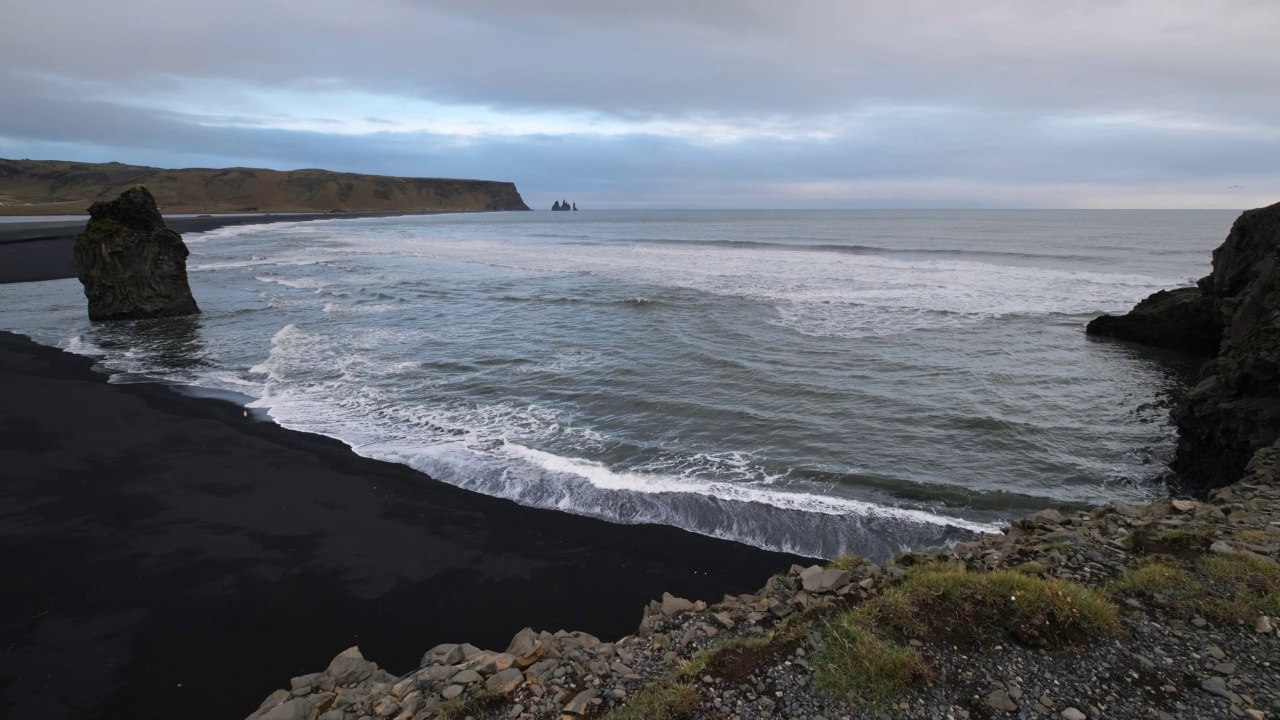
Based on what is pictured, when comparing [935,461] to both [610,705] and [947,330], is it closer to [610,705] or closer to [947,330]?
[610,705]

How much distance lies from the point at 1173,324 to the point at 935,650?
23.0 meters

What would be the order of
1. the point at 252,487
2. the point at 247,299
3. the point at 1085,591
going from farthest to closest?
the point at 247,299 < the point at 252,487 < the point at 1085,591

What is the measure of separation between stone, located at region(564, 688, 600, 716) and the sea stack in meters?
25.8

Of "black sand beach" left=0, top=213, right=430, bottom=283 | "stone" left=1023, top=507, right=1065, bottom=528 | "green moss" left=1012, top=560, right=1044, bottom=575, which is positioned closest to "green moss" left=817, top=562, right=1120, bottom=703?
"green moss" left=1012, top=560, right=1044, bottom=575

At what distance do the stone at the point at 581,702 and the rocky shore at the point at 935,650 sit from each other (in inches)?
0.5

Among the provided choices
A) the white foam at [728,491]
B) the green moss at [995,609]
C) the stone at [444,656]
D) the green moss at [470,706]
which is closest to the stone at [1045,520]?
Result: the white foam at [728,491]

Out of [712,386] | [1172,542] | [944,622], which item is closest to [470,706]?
[944,622]

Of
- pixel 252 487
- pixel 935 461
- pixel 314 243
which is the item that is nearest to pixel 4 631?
pixel 252 487

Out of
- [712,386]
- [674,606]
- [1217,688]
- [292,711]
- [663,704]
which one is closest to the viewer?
[1217,688]

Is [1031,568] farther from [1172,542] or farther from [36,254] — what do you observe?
[36,254]

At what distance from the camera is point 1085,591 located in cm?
543

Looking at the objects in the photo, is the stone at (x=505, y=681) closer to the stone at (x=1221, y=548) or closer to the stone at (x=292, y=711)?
the stone at (x=292, y=711)

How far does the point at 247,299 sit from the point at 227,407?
18481 millimetres

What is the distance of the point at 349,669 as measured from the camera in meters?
5.70
